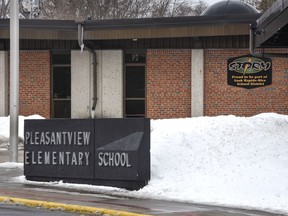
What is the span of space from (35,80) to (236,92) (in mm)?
8032

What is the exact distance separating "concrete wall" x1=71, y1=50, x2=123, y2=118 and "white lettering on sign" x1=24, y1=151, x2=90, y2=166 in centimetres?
1036

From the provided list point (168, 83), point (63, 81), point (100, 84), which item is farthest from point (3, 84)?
point (168, 83)

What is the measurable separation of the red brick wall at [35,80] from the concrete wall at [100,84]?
42.0 inches

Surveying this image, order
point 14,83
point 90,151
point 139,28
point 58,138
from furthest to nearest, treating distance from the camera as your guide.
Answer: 1. point 139,28
2. point 14,83
3. point 58,138
4. point 90,151

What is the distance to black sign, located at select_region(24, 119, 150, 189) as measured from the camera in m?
11.3

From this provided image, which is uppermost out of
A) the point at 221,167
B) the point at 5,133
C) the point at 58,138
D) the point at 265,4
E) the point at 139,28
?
the point at 265,4

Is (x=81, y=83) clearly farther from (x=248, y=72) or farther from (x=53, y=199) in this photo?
(x=53, y=199)

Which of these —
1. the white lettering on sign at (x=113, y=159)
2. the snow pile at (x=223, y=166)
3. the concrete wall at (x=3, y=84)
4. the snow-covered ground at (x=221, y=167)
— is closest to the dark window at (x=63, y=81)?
the concrete wall at (x=3, y=84)

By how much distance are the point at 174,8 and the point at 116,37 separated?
32602mm

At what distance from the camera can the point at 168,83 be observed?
2219 cm

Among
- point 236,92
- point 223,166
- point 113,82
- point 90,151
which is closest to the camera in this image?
point 90,151

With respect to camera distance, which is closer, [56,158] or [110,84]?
[56,158]

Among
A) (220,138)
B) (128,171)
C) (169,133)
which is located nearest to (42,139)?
(128,171)

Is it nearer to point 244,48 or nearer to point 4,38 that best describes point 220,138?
point 244,48
